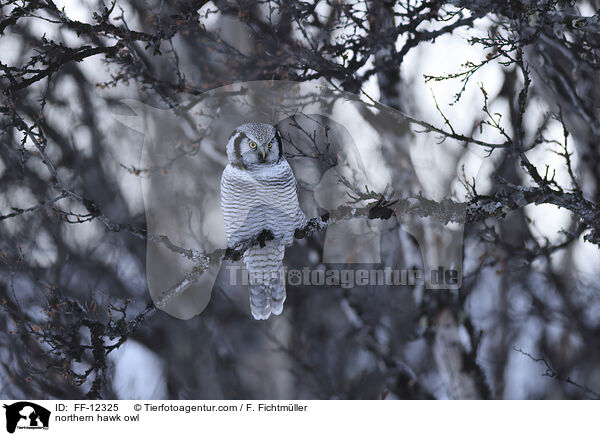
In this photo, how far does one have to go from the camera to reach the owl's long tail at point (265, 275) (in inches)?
71.4

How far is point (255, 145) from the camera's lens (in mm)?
1611

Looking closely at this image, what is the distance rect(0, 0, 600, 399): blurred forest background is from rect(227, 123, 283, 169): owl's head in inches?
13.5

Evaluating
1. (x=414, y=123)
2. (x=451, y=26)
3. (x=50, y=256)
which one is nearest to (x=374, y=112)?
(x=414, y=123)

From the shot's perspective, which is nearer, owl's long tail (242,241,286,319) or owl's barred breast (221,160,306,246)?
owl's barred breast (221,160,306,246)

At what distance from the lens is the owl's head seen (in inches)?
63.5

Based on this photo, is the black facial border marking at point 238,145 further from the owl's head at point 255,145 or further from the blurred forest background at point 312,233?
the blurred forest background at point 312,233

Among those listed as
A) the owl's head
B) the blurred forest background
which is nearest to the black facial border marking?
the owl's head

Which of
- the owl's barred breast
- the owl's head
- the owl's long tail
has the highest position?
the owl's head

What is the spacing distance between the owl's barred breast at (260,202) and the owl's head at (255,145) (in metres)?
0.03

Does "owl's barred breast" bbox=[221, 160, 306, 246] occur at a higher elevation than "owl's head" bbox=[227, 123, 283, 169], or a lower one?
lower

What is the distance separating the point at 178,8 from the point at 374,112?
3.26ft
